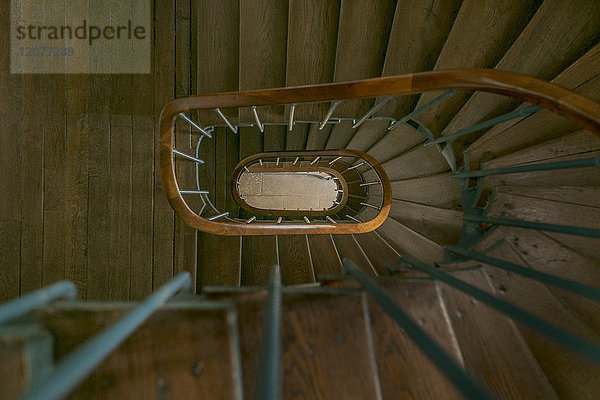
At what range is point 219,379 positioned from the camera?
599mm

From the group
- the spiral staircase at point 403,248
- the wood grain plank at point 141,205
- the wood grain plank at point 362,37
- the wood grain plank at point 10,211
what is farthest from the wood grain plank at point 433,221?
the wood grain plank at point 10,211

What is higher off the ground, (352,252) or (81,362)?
(81,362)

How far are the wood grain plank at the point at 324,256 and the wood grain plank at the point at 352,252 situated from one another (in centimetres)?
6

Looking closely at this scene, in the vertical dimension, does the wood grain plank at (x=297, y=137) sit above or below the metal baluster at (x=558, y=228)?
above

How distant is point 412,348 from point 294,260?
1263 millimetres

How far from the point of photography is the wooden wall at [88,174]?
75.2 inches

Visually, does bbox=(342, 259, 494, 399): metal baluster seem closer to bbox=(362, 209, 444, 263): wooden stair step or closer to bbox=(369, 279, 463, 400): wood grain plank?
bbox=(369, 279, 463, 400): wood grain plank

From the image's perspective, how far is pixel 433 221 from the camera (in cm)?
207

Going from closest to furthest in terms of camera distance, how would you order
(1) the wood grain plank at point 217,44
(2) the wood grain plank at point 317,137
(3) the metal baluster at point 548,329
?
(3) the metal baluster at point 548,329, (1) the wood grain plank at point 217,44, (2) the wood grain plank at point 317,137

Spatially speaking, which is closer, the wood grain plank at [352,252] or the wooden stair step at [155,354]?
the wooden stair step at [155,354]

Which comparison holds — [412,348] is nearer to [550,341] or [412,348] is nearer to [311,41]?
[550,341]

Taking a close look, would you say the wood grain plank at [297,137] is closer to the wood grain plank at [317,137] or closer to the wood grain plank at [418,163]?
the wood grain plank at [317,137]

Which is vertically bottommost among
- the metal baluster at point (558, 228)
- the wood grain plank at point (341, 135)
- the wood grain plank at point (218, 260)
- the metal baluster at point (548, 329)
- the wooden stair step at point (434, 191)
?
the wood grain plank at point (218, 260)

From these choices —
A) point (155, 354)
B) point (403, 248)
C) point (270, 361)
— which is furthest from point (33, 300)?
point (403, 248)
